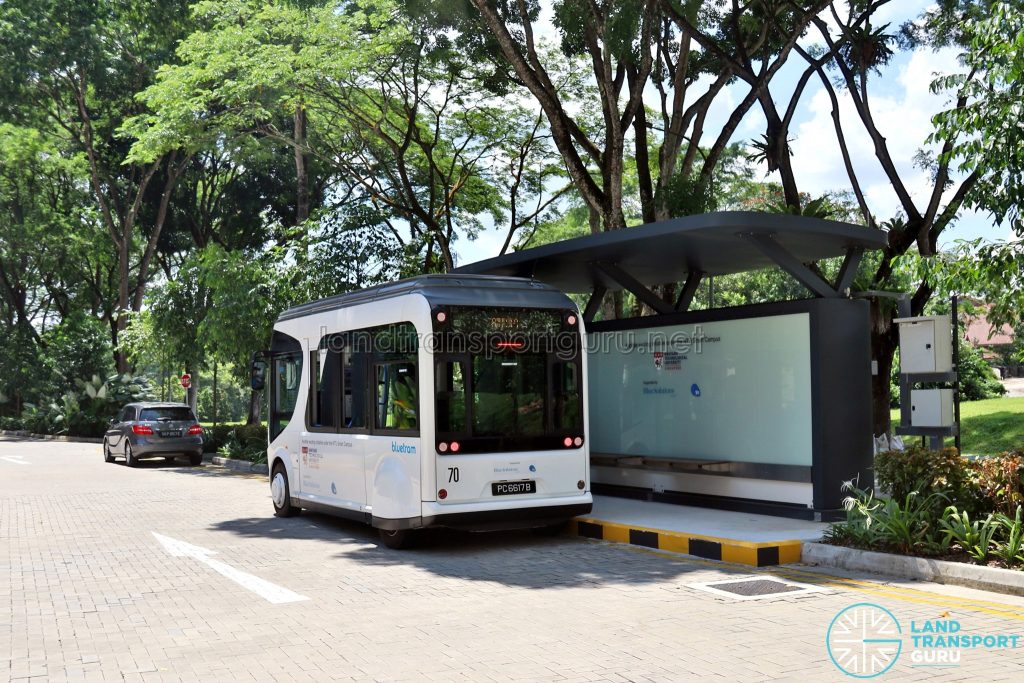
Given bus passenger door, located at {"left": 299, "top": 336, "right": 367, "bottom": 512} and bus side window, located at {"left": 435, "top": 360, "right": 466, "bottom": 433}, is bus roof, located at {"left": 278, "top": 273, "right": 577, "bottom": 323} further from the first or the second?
bus passenger door, located at {"left": 299, "top": 336, "right": 367, "bottom": 512}

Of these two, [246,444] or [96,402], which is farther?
[96,402]

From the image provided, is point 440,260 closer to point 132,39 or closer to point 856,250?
point 856,250

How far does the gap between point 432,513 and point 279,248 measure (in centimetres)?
1538

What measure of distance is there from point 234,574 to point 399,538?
1.97 m

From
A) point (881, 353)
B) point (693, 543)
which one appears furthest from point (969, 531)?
point (881, 353)

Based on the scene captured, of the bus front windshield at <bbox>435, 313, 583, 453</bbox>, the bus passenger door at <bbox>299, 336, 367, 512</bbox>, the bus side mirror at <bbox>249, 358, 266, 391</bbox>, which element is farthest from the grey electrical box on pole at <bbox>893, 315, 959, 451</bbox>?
the bus side mirror at <bbox>249, 358, 266, 391</bbox>

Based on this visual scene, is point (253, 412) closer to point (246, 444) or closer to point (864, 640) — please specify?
point (246, 444)

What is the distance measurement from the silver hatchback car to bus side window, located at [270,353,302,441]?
471 inches

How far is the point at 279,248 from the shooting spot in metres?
23.8

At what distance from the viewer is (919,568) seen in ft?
27.0

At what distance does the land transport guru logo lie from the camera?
18.7ft

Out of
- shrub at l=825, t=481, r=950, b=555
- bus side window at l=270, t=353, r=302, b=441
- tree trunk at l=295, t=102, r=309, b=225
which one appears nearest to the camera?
shrub at l=825, t=481, r=950, b=555

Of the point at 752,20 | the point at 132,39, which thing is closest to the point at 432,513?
the point at 752,20

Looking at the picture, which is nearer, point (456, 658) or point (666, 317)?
point (456, 658)
